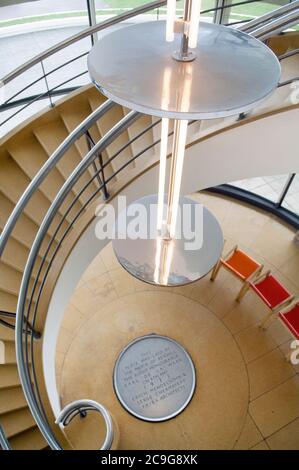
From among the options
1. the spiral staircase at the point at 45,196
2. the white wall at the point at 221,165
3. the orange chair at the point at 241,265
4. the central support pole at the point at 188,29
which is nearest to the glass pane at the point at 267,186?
the orange chair at the point at 241,265

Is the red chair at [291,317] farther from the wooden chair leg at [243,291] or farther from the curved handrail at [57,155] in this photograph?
the curved handrail at [57,155]

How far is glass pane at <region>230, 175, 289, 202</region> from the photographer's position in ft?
24.8

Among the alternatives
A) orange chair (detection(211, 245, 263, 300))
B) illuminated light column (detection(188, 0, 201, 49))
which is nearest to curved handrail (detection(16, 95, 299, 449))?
illuminated light column (detection(188, 0, 201, 49))

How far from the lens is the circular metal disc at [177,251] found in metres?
2.18

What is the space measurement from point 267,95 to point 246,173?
2.97m

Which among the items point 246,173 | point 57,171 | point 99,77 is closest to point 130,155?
point 57,171

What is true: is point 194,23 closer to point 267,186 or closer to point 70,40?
point 70,40

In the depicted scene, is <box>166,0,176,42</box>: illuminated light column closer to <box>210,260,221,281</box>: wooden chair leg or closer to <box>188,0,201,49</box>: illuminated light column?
<box>188,0,201,49</box>: illuminated light column

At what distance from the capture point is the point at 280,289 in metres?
5.86

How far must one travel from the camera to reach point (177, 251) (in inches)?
89.9

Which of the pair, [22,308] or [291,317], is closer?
[22,308]

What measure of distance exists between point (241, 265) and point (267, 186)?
242cm

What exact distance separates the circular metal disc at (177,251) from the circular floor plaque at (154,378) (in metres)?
3.66

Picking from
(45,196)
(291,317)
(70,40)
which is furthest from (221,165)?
(291,317)
